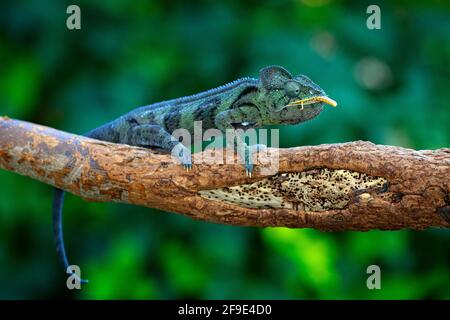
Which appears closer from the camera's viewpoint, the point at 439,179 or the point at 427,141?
the point at 439,179

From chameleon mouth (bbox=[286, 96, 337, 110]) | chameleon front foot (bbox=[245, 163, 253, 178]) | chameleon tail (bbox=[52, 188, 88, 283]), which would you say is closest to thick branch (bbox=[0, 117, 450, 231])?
chameleon front foot (bbox=[245, 163, 253, 178])

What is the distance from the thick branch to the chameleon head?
219 mm

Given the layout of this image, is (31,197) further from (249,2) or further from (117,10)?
(249,2)

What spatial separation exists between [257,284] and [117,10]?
7.26 ft

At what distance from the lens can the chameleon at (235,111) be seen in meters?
2.70

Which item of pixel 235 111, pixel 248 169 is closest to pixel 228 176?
pixel 248 169

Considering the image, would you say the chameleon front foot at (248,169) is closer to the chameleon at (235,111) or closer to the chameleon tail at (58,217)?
the chameleon at (235,111)

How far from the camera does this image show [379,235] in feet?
15.3

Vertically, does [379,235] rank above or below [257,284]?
above

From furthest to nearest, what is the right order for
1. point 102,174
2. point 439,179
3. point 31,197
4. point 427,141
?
point 31,197 → point 427,141 → point 102,174 → point 439,179

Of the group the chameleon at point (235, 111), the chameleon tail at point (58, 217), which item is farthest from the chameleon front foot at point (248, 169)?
the chameleon tail at point (58, 217)

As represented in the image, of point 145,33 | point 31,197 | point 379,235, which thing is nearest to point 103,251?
point 31,197

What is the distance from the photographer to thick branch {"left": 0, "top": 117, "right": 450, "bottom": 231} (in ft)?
7.93

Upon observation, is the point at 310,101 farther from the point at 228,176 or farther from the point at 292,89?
the point at 228,176
